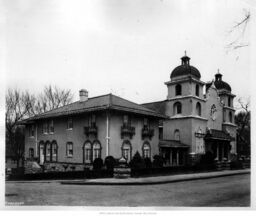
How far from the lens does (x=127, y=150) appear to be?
Result: 28.4 meters

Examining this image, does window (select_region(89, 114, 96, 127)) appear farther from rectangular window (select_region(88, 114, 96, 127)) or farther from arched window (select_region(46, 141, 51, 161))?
arched window (select_region(46, 141, 51, 161))

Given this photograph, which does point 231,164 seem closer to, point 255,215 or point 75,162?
point 75,162

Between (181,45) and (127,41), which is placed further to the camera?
(181,45)

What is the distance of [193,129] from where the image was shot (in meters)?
37.2

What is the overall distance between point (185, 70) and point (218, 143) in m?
9.83

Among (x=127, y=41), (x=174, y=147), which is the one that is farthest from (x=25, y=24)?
(x=174, y=147)

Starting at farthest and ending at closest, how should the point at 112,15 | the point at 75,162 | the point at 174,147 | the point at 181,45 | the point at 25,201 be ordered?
the point at 174,147, the point at 75,162, the point at 181,45, the point at 112,15, the point at 25,201

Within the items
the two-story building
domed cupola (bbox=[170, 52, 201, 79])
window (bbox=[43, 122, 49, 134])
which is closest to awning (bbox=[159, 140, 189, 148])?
the two-story building

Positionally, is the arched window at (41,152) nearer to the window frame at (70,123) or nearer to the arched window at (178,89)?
the window frame at (70,123)

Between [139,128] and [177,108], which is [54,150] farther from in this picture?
[177,108]

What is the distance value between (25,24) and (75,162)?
1852 cm

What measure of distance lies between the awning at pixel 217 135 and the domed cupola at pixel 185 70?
6707 millimetres

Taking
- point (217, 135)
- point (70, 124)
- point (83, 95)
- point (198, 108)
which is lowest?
point (217, 135)

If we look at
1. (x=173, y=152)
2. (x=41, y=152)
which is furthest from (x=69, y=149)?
(x=173, y=152)
